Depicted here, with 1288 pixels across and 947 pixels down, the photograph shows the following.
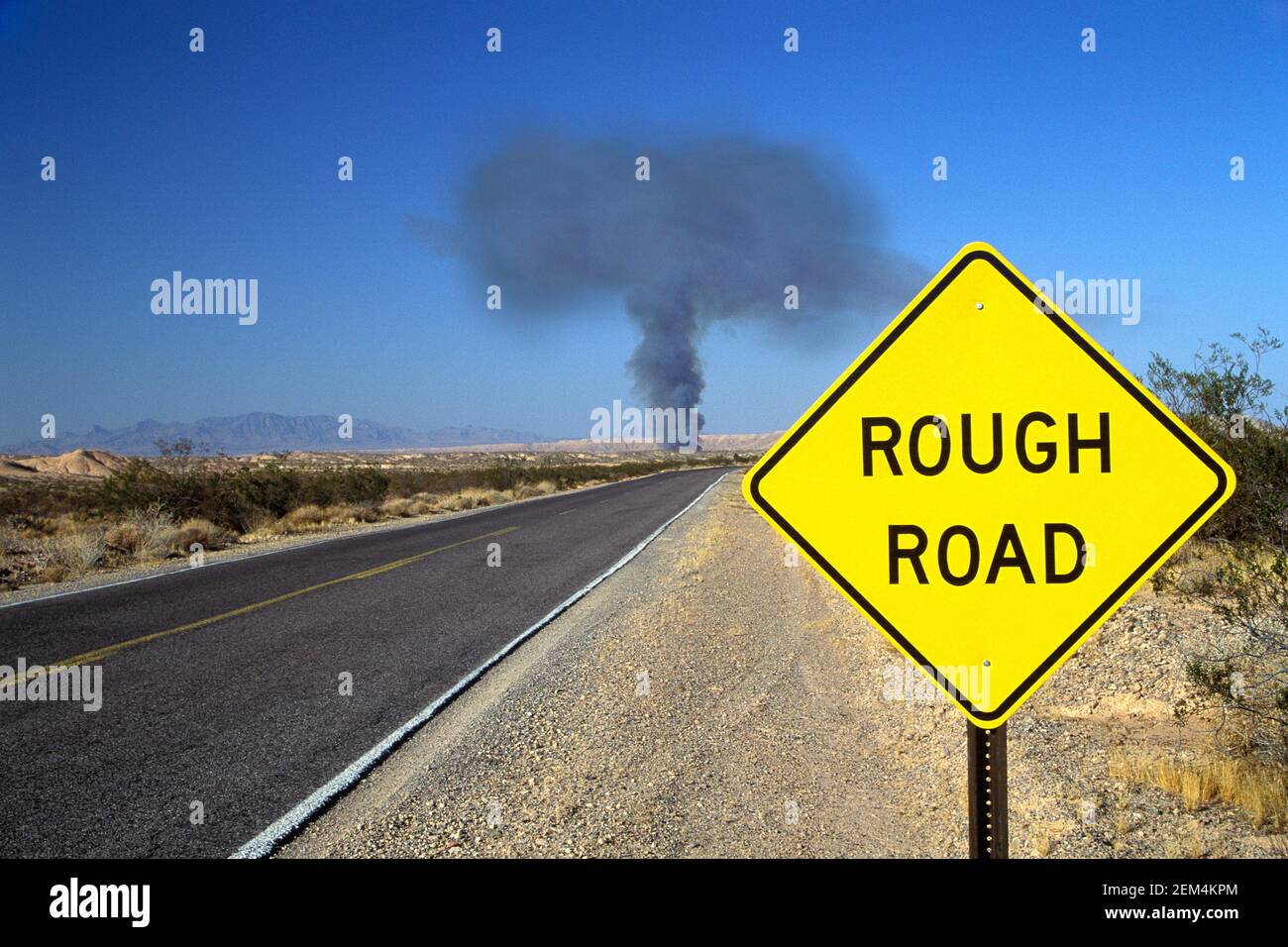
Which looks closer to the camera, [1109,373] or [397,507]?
[1109,373]

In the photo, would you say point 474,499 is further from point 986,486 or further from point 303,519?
point 986,486

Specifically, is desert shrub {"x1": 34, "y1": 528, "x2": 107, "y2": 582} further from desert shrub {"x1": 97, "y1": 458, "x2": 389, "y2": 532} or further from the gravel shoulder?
the gravel shoulder

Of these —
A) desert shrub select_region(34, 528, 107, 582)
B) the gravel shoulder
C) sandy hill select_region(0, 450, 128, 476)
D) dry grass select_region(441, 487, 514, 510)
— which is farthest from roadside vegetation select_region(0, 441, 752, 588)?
sandy hill select_region(0, 450, 128, 476)

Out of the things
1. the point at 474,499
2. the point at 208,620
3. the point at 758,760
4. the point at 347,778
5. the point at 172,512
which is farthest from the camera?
the point at 474,499

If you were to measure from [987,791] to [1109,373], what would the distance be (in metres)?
1.20

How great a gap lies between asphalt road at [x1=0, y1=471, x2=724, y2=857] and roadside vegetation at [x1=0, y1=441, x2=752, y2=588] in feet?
10.2

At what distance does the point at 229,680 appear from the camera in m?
6.54

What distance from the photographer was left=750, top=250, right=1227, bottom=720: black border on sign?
216 cm

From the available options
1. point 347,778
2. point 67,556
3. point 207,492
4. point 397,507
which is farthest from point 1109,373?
point 397,507

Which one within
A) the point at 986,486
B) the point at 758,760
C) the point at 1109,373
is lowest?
the point at 758,760

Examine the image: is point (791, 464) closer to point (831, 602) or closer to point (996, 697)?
point (996, 697)

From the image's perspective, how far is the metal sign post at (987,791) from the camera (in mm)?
2072

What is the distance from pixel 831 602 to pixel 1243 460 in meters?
4.84
